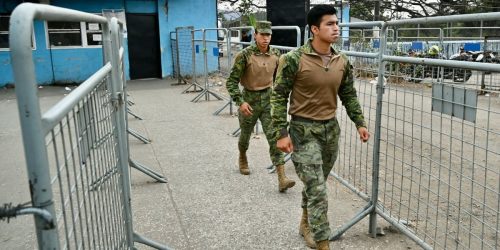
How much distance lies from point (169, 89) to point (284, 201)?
9432 mm

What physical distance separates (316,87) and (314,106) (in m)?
0.14

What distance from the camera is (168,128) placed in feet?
26.5

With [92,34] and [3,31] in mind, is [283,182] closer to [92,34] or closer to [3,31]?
[92,34]

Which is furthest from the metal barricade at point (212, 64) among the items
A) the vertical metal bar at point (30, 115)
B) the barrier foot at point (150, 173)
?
the vertical metal bar at point (30, 115)

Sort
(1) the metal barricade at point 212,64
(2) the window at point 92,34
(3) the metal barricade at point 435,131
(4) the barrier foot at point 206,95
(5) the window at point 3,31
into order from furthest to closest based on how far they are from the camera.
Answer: (2) the window at point 92,34 → (5) the window at point 3,31 → (4) the barrier foot at point 206,95 → (1) the metal barricade at point 212,64 → (3) the metal barricade at point 435,131

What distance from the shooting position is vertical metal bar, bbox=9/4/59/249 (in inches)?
47.6

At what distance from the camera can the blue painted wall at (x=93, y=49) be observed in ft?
46.9

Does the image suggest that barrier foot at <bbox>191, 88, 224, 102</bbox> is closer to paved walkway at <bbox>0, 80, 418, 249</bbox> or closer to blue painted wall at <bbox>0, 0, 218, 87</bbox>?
paved walkway at <bbox>0, 80, 418, 249</bbox>

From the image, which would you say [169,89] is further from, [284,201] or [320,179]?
[320,179]

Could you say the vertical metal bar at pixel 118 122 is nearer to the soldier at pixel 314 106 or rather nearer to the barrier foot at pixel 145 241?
the barrier foot at pixel 145 241

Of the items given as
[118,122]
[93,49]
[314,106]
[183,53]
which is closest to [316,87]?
[314,106]

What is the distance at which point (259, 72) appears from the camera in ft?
16.7

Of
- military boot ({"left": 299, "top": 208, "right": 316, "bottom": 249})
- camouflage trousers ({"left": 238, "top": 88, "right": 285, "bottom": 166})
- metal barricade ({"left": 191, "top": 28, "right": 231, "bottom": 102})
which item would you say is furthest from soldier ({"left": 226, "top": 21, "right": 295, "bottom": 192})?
metal barricade ({"left": 191, "top": 28, "right": 231, "bottom": 102})

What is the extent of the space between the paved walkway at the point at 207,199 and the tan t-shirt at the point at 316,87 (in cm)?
110
